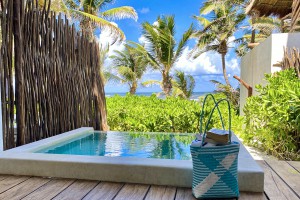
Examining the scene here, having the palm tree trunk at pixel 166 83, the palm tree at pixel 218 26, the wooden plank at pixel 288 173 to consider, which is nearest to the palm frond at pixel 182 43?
the palm tree trunk at pixel 166 83

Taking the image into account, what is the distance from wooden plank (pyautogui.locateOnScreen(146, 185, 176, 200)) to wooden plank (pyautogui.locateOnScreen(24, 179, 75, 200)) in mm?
698

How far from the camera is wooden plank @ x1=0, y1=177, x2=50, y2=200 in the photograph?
206 cm

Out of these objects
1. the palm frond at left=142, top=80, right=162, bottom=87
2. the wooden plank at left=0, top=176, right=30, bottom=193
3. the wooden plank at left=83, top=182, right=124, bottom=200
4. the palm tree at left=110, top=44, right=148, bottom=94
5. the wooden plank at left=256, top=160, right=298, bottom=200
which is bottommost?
the wooden plank at left=83, top=182, right=124, bottom=200

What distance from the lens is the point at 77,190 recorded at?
2.21 m

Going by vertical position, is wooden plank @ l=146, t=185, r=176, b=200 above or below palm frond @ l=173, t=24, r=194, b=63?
below

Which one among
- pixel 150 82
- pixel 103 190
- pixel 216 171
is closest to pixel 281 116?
pixel 216 171

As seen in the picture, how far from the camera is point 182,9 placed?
124ft

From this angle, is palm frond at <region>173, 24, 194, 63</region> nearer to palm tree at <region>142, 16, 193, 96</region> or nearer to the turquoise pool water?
palm tree at <region>142, 16, 193, 96</region>

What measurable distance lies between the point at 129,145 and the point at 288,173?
2.09 m

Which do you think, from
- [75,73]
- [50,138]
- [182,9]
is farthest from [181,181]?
[182,9]

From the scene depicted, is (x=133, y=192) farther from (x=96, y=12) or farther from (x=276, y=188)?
(x=96, y=12)

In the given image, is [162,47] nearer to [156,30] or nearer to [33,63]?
[156,30]

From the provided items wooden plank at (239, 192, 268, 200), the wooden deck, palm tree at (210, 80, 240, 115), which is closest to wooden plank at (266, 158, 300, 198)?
the wooden deck

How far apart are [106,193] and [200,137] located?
840mm
